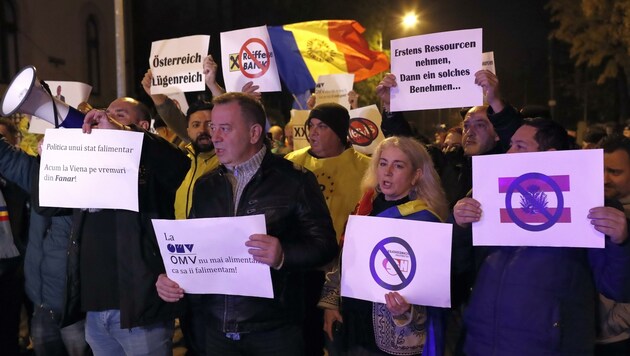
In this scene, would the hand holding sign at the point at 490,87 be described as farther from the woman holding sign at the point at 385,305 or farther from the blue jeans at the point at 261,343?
the blue jeans at the point at 261,343

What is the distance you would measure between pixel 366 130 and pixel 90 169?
366cm

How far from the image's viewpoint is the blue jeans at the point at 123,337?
3262 mm

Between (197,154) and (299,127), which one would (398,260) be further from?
(299,127)

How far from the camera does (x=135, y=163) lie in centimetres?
317

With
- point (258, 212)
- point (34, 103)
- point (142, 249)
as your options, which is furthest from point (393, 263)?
point (34, 103)

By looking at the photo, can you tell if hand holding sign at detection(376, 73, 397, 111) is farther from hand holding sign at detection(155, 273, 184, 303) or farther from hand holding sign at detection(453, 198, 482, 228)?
hand holding sign at detection(155, 273, 184, 303)

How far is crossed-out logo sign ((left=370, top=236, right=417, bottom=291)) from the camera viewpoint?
2.83 m

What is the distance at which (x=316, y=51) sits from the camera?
23.8ft

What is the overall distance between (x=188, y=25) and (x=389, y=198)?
67.5 feet

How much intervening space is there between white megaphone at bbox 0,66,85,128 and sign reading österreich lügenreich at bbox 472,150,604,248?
2.13 m

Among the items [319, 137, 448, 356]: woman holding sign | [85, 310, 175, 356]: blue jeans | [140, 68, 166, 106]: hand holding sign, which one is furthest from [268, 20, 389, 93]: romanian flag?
[85, 310, 175, 356]: blue jeans

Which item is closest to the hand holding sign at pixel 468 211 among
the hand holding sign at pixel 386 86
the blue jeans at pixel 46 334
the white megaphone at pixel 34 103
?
the hand holding sign at pixel 386 86

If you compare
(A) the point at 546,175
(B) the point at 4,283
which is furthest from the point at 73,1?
(A) the point at 546,175

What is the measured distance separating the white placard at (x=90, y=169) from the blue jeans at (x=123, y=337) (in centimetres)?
62
